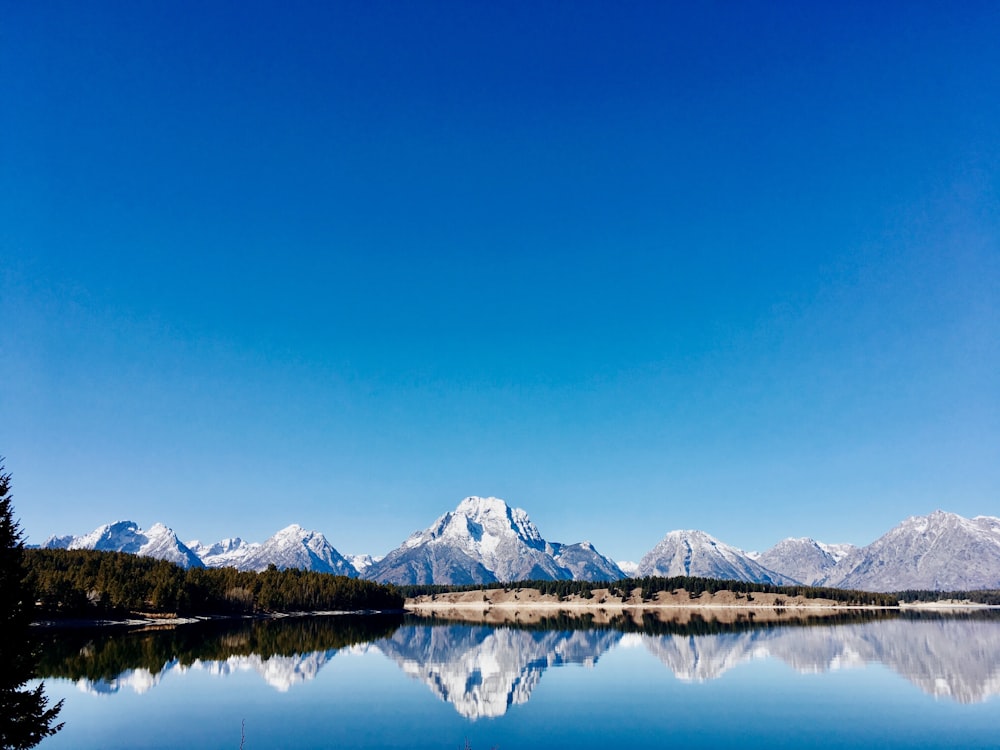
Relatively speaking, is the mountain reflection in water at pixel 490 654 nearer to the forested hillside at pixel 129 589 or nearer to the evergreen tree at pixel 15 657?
the forested hillside at pixel 129 589

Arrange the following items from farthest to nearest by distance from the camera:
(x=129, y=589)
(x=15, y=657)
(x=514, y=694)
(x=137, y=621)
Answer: (x=129, y=589) → (x=137, y=621) → (x=514, y=694) → (x=15, y=657)

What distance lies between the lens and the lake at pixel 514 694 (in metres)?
43.1

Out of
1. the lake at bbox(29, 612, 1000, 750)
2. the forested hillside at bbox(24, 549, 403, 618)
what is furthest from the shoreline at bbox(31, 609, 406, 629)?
the lake at bbox(29, 612, 1000, 750)

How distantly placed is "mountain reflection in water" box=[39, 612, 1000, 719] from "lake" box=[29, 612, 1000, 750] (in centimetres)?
43

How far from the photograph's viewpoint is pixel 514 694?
60531 mm

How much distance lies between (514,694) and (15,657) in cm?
4764

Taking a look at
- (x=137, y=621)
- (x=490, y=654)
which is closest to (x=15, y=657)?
(x=490, y=654)

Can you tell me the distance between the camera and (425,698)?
5844 cm

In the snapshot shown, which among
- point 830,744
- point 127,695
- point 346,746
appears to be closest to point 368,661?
point 127,695

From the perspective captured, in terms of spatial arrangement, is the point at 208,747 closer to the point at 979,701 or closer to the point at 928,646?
the point at 979,701

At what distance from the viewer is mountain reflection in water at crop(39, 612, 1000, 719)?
6450 cm

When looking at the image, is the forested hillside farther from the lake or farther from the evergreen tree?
the evergreen tree

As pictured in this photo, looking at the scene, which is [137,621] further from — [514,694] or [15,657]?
[15,657]

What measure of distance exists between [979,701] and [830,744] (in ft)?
91.3
